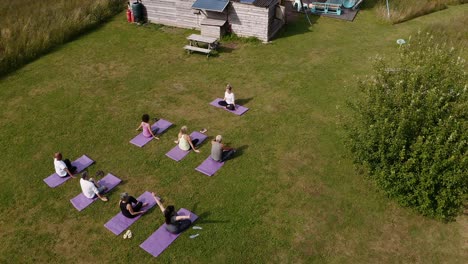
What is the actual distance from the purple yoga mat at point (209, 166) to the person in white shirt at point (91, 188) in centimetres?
379

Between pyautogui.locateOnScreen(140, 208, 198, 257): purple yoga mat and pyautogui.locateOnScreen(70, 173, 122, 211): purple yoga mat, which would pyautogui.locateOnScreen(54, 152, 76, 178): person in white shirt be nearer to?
pyautogui.locateOnScreen(70, 173, 122, 211): purple yoga mat

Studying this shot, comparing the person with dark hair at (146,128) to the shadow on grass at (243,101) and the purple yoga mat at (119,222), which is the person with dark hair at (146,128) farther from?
the shadow on grass at (243,101)

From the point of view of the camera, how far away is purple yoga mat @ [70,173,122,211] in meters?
12.9

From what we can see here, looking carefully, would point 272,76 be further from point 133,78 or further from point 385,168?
point 385,168

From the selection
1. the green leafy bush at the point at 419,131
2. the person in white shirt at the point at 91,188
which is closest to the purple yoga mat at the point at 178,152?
the person in white shirt at the point at 91,188

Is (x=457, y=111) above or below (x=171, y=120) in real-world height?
above

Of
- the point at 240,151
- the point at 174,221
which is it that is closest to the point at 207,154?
the point at 240,151

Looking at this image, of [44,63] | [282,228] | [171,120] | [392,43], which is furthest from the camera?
[392,43]

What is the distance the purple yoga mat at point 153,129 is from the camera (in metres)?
15.8

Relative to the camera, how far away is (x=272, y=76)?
67.8 ft

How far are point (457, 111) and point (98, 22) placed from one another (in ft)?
82.8

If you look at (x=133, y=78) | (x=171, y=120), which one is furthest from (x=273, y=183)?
(x=133, y=78)

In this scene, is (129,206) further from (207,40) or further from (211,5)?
(211,5)

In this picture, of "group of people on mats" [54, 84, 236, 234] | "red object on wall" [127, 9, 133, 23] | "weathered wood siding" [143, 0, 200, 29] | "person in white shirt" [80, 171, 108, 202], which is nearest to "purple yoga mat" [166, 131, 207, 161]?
"group of people on mats" [54, 84, 236, 234]
